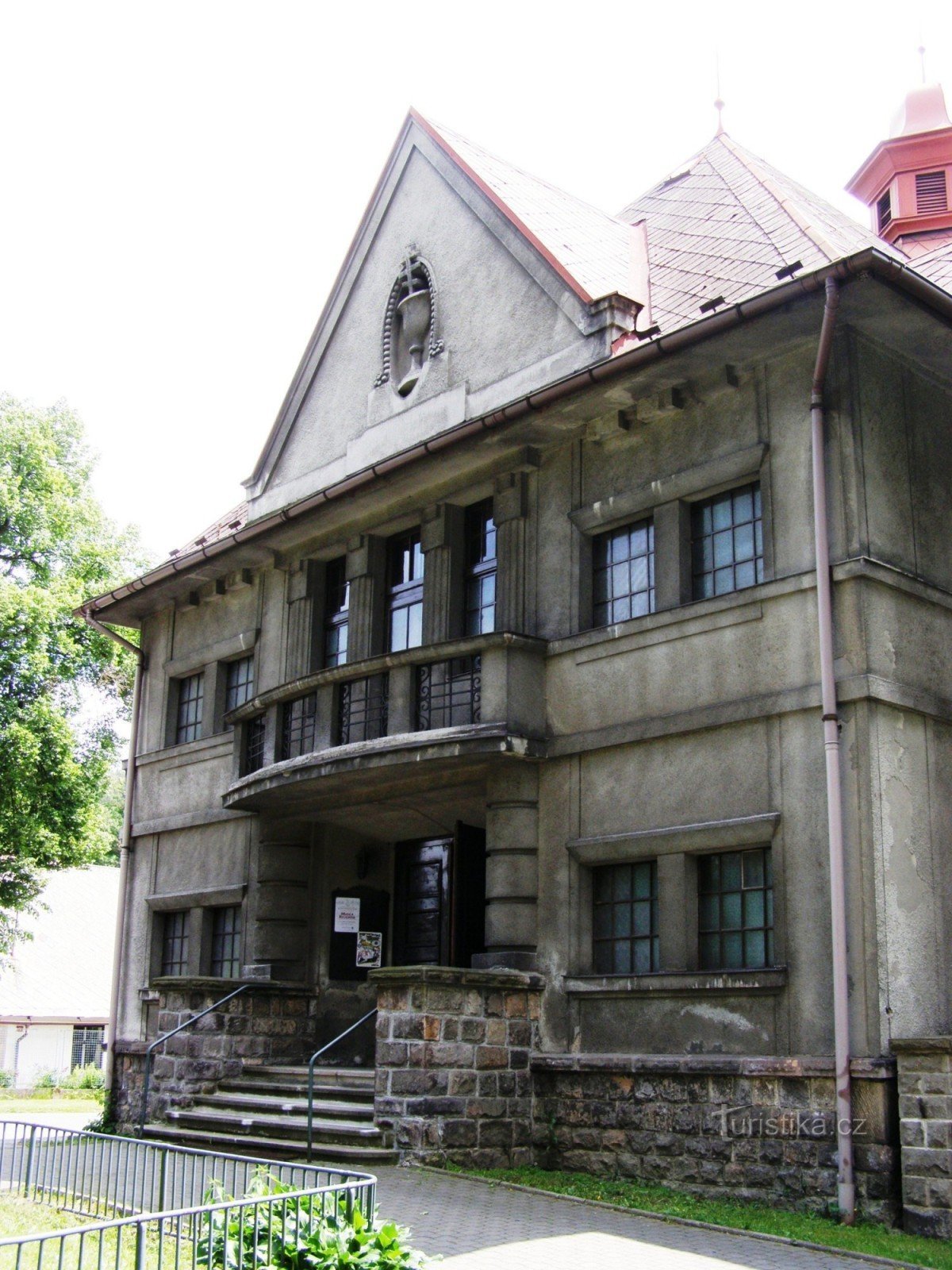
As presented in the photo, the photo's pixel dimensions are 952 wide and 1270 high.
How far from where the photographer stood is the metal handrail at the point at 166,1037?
1596 cm

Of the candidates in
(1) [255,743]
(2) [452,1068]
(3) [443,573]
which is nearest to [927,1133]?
(2) [452,1068]

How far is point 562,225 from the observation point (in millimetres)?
17312

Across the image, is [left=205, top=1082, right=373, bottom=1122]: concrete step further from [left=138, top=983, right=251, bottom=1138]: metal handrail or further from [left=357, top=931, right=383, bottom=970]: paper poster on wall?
[left=357, top=931, right=383, bottom=970]: paper poster on wall

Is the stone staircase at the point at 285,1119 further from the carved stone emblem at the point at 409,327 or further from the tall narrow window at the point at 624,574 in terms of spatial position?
the carved stone emblem at the point at 409,327

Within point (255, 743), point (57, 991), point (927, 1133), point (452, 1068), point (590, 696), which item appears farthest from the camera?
point (57, 991)

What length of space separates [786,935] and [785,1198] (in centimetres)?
204

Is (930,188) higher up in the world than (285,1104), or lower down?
higher up

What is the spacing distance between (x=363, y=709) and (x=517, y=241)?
5.59 meters

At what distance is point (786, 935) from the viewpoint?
12.1 m

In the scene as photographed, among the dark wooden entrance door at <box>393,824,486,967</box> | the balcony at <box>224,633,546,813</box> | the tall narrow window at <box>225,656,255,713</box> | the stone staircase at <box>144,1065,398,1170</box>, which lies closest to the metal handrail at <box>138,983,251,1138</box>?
the stone staircase at <box>144,1065,398,1170</box>

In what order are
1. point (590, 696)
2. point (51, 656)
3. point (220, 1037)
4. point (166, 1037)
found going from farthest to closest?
point (51, 656) → point (220, 1037) → point (166, 1037) → point (590, 696)

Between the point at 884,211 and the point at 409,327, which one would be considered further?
the point at 884,211

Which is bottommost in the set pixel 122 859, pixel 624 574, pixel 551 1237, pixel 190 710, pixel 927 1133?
pixel 551 1237

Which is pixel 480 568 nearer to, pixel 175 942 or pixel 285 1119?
pixel 285 1119
